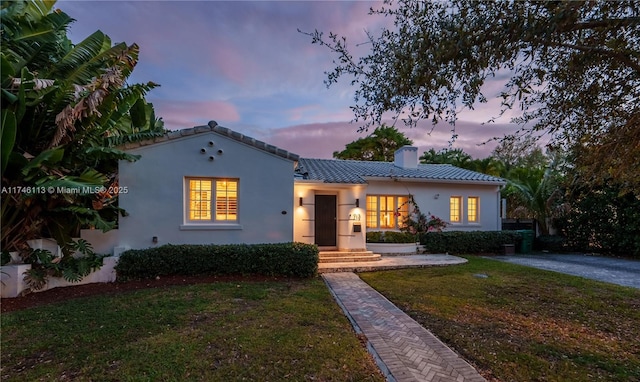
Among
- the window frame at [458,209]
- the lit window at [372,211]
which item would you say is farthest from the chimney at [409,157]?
the lit window at [372,211]

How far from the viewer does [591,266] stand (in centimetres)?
1318

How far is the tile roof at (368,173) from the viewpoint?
13.7 metres

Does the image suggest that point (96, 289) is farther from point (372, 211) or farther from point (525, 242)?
point (525, 242)

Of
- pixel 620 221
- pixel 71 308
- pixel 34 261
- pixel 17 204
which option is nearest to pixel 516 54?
pixel 71 308

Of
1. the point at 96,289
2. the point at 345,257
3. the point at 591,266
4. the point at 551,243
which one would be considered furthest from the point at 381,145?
the point at 96,289

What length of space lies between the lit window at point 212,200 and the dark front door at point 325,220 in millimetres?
4082

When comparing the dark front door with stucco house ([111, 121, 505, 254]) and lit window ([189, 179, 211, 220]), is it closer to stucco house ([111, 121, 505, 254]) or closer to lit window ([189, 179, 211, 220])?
stucco house ([111, 121, 505, 254])

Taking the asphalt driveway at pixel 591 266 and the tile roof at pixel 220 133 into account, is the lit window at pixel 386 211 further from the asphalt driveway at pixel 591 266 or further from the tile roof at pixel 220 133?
the tile roof at pixel 220 133

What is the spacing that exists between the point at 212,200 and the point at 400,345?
319 inches

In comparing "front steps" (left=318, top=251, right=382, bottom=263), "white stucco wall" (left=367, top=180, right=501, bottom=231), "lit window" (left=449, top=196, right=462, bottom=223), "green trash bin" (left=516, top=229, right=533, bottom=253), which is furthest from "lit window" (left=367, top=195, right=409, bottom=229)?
"green trash bin" (left=516, top=229, right=533, bottom=253)

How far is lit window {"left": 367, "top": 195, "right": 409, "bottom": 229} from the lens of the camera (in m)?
16.5

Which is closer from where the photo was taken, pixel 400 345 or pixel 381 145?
pixel 400 345

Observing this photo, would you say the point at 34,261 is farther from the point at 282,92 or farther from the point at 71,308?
the point at 282,92

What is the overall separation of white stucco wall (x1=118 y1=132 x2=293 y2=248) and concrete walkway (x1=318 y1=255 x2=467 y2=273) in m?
2.00
